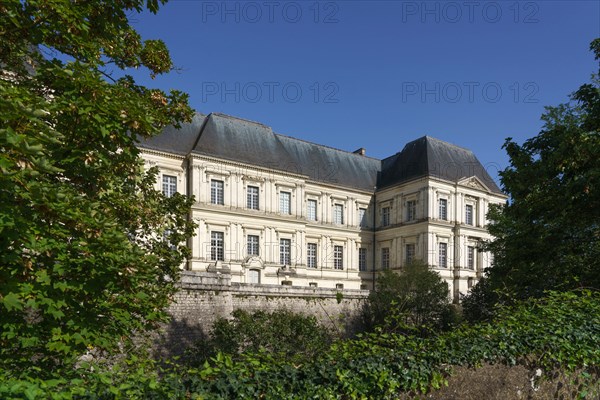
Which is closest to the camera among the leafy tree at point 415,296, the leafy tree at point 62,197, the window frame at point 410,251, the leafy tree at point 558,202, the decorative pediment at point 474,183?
the leafy tree at point 62,197

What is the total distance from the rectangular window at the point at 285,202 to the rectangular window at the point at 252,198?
6.35ft

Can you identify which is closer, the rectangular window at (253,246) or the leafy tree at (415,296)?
the leafy tree at (415,296)

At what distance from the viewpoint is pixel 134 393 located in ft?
9.36

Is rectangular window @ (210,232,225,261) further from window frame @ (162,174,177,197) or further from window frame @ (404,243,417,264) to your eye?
window frame @ (404,243,417,264)

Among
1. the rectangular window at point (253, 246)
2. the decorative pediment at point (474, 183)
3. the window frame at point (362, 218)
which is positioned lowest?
the rectangular window at point (253, 246)

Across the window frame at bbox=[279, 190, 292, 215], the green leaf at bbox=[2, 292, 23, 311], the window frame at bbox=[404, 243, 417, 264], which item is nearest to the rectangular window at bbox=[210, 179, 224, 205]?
the window frame at bbox=[279, 190, 292, 215]

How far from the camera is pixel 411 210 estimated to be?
32.8 meters

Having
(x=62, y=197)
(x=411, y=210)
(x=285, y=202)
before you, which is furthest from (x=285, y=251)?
(x=62, y=197)

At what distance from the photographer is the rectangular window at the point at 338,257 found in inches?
1307

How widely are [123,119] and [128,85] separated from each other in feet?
7.82

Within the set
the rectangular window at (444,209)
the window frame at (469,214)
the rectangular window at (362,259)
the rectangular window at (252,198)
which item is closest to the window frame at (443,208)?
the rectangular window at (444,209)

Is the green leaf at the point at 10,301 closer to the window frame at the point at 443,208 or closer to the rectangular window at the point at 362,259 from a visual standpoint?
the window frame at the point at 443,208

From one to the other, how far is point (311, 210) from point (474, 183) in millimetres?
13685

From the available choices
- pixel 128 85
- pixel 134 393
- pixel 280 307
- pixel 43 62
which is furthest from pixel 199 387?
pixel 280 307
